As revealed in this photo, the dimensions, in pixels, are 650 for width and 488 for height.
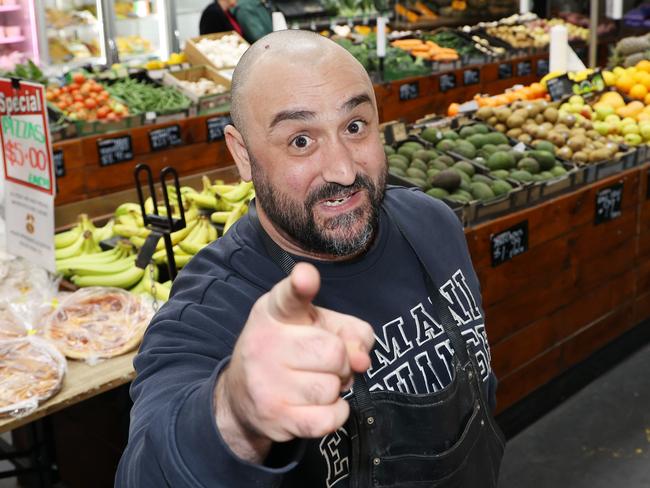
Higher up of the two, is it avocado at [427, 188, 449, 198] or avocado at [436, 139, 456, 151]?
avocado at [436, 139, 456, 151]

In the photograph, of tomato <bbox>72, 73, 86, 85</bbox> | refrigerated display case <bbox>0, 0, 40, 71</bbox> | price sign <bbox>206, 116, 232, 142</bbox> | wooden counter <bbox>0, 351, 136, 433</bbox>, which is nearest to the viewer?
wooden counter <bbox>0, 351, 136, 433</bbox>

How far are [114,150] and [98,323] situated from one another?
3027 millimetres

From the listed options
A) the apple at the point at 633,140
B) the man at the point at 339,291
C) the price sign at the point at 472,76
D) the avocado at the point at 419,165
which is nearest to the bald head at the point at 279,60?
the man at the point at 339,291

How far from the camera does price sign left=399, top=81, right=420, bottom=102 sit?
7527 millimetres

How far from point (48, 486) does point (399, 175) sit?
6.24ft

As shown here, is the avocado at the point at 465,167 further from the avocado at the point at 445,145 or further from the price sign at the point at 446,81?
the price sign at the point at 446,81

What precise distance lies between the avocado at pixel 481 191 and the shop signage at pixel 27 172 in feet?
5.66

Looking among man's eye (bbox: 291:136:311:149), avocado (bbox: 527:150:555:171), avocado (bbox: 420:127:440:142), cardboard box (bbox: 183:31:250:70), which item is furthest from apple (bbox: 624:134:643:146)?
cardboard box (bbox: 183:31:250:70)

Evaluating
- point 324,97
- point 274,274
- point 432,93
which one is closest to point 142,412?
point 274,274

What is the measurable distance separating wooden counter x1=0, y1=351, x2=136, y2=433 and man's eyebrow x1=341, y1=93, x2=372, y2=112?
1485 mm

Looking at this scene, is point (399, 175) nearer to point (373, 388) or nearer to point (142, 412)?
point (373, 388)

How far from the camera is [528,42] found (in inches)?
347

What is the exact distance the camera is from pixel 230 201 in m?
3.96

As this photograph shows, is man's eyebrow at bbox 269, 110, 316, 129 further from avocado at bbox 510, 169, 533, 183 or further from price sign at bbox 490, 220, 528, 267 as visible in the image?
avocado at bbox 510, 169, 533, 183
